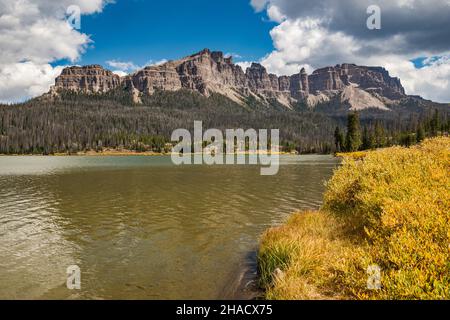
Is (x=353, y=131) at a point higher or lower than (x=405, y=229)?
higher

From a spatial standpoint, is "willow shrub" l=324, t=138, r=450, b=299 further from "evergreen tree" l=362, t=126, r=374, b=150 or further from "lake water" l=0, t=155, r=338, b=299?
"evergreen tree" l=362, t=126, r=374, b=150

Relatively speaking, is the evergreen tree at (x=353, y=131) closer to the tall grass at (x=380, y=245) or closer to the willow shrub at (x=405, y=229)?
the willow shrub at (x=405, y=229)

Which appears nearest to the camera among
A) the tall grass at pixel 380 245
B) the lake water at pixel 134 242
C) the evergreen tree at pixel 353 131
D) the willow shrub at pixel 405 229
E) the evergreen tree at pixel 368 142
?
the willow shrub at pixel 405 229

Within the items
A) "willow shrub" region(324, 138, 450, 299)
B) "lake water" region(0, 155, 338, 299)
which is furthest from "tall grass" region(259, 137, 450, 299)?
"lake water" region(0, 155, 338, 299)

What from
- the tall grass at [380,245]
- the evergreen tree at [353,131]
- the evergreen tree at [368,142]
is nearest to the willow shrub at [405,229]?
the tall grass at [380,245]

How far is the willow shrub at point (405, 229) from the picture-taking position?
890 cm

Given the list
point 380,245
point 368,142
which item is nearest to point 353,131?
point 368,142

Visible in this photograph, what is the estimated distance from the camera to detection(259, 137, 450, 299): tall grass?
915cm

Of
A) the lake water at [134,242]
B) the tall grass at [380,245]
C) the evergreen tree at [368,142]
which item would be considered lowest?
the lake water at [134,242]

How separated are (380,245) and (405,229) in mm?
1432

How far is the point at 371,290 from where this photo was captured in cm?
935

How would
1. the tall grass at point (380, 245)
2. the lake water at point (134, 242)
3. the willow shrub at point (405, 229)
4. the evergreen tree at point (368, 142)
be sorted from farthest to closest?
the evergreen tree at point (368, 142) < the lake water at point (134, 242) < the tall grass at point (380, 245) < the willow shrub at point (405, 229)

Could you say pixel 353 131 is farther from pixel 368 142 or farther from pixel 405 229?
pixel 405 229

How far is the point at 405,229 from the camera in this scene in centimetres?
1070
